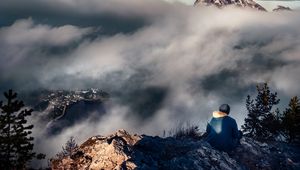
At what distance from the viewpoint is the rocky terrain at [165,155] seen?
12883 millimetres

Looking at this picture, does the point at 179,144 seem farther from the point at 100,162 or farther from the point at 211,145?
the point at 100,162

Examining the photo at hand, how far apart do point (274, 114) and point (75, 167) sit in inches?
486

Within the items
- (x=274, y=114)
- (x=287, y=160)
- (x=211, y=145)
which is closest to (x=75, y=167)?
(x=211, y=145)

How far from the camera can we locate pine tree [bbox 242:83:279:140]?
2039cm

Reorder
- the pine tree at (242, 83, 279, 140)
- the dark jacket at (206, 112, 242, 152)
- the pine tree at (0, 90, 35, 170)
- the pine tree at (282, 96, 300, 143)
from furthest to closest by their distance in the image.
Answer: the pine tree at (242, 83, 279, 140) < the pine tree at (282, 96, 300, 143) < the dark jacket at (206, 112, 242, 152) < the pine tree at (0, 90, 35, 170)

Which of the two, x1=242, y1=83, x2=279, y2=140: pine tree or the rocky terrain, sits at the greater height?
x1=242, y1=83, x2=279, y2=140: pine tree

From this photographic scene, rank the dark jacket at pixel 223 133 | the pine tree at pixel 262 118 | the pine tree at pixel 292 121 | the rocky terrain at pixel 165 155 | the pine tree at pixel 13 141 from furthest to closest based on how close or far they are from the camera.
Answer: the pine tree at pixel 262 118
the pine tree at pixel 292 121
the dark jacket at pixel 223 133
the rocky terrain at pixel 165 155
the pine tree at pixel 13 141

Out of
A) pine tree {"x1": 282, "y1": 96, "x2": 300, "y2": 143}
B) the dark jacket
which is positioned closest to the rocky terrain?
the dark jacket

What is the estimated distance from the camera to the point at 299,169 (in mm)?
16188

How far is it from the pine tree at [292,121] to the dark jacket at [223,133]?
4305mm

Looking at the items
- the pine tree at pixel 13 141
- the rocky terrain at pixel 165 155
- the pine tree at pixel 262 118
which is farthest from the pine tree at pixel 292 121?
the pine tree at pixel 13 141

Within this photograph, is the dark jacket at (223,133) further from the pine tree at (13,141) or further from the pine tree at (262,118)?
the pine tree at (13,141)

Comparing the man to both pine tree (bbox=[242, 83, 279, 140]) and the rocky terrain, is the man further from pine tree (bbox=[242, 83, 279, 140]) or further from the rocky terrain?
pine tree (bbox=[242, 83, 279, 140])

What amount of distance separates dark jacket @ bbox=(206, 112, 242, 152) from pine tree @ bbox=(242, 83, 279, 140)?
4142mm
